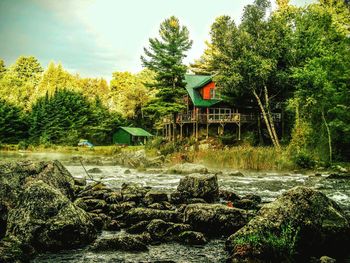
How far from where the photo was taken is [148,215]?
8.43 metres

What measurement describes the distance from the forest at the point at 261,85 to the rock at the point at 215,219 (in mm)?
17351

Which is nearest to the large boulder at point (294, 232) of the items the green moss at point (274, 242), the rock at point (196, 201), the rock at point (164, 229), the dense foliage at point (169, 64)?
the green moss at point (274, 242)

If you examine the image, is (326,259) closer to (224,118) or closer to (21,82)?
(224,118)

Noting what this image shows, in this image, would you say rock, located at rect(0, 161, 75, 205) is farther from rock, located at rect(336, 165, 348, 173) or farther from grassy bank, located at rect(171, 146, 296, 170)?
rock, located at rect(336, 165, 348, 173)

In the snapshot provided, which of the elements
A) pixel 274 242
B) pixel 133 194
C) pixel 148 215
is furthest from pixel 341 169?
pixel 274 242

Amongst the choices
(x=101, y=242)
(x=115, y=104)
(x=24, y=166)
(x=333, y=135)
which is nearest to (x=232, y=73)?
(x=333, y=135)

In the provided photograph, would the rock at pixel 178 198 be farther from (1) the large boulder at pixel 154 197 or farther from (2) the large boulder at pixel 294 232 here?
(2) the large boulder at pixel 294 232

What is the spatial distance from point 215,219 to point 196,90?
3756 centimetres

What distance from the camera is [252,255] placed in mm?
5812

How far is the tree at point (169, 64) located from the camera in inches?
1481

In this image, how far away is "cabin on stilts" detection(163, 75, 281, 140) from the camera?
133ft

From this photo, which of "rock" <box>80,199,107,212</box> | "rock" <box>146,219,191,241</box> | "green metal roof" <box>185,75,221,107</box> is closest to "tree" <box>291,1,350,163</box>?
"green metal roof" <box>185,75,221,107</box>

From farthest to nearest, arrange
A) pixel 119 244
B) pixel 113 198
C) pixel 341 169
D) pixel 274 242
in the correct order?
1. pixel 341 169
2. pixel 113 198
3. pixel 119 244
4. pixel 274 242

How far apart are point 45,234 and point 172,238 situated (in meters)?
2.42
